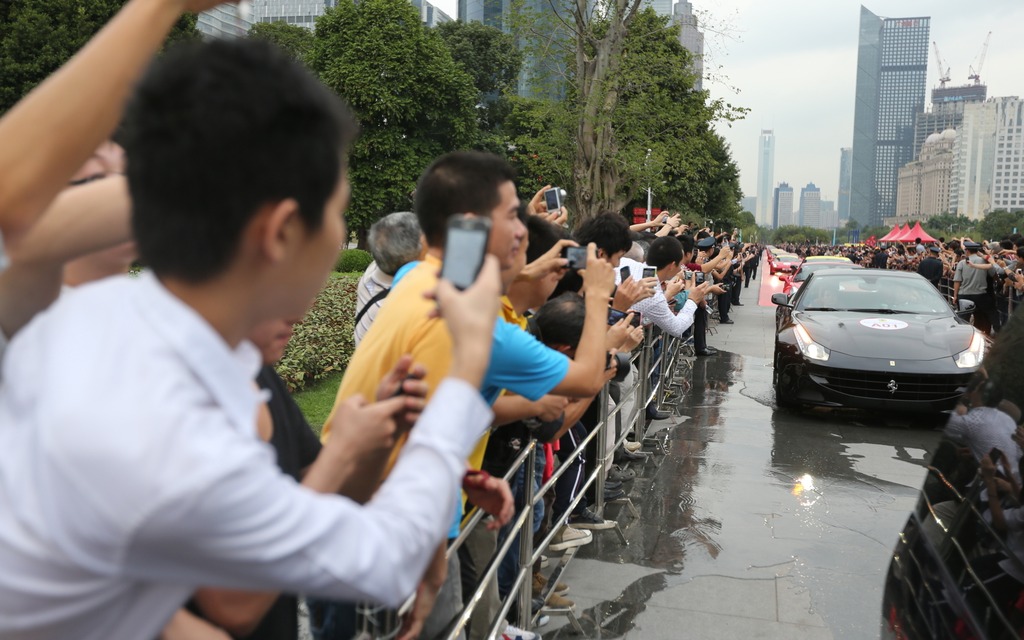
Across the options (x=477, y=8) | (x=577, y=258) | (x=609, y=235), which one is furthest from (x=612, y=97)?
(x=477, y=8)

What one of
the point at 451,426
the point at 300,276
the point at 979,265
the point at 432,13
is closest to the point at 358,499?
the point at 451,426

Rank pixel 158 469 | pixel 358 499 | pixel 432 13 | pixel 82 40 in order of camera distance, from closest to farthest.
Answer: pixel 158 469
pixel 358 499
pixel 82 40
pixel 432 13

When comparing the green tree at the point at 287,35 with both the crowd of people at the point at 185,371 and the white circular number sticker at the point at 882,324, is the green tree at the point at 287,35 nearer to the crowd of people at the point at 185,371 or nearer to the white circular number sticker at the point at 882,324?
the white circular number sticker at the point at 882,324

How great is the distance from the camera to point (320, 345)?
10.5m

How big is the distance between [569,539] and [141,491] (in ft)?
14.4

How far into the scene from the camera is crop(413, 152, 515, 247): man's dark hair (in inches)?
104

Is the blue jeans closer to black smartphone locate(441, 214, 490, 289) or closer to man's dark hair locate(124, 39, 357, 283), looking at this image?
black smartphone locate(441, 214, 490, 289)

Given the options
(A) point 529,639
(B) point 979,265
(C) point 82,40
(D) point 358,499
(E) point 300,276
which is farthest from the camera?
(C) point 82,40

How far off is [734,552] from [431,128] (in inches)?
1466

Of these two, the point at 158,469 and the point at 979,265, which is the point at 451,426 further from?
the point at 979,265

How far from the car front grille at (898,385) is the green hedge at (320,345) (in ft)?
17.6

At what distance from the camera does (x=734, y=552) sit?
17.5ft

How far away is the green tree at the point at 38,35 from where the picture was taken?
2553 cm

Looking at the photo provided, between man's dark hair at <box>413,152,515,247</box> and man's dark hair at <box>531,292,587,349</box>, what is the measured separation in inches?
55.7
